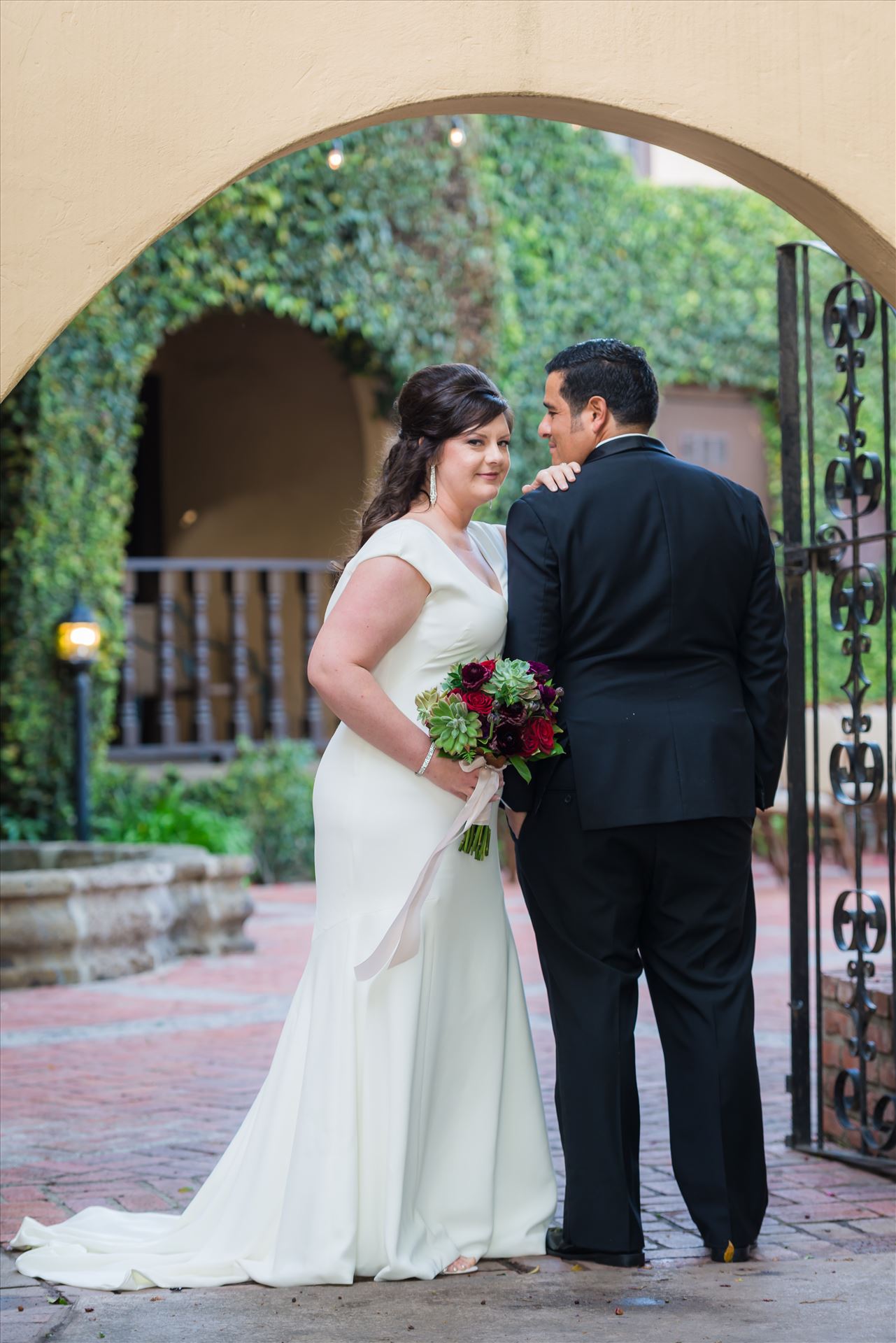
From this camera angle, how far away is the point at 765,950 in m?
8.50

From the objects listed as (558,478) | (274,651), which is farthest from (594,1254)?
(274,651)

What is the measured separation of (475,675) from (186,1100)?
2.54 metres

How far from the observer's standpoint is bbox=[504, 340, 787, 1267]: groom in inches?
134

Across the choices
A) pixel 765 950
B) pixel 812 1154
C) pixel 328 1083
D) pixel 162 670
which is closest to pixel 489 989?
pixel 328 1083

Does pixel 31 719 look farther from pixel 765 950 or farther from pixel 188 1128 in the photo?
pixel 188 1128

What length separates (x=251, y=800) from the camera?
11.1m

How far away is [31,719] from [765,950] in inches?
189

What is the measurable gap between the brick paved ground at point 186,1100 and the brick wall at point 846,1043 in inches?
6.4

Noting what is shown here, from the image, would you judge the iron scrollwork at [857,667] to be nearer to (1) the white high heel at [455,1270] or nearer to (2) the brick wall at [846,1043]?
(2) the brick wall at [846,1043]

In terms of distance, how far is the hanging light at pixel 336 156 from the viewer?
8.27 metres

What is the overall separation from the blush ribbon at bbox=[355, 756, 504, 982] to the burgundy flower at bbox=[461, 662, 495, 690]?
7.2 inches

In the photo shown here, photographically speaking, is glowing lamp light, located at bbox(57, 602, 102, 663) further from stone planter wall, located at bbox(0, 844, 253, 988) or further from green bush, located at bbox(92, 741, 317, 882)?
stone planter wall, located at bbox(0, 844, 253, 988)

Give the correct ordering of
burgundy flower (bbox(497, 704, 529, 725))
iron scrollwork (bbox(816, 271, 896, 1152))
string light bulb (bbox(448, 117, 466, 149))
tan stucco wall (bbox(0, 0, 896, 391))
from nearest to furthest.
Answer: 1. tan stucco wall (bbox(0, 0, 896, 391))
2. burgundy flower (bbox(497, 704, 529, 725))
3. iron scrollwork (bbox(816, 271, 896, 1152))
4. string light bulb (bbox(448, 117, 466, 149))

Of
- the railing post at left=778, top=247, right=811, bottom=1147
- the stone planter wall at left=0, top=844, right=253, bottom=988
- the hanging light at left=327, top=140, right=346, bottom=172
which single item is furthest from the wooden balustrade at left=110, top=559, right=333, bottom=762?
the railing post at left=778, top=247, right=811, bottom=1147
